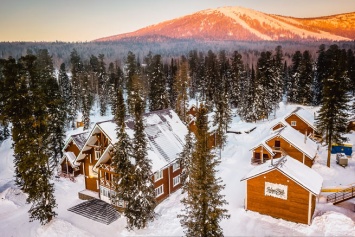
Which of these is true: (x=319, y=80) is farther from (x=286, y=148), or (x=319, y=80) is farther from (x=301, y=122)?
(x=286, y=148)

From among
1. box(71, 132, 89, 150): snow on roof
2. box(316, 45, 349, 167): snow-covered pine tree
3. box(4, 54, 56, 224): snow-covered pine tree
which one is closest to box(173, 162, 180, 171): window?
box(4, 54, 56, 224): snow-covered pine tree

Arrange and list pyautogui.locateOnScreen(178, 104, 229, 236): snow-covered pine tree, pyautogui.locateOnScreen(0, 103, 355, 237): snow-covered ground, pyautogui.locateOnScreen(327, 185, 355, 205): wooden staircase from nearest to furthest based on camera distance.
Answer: pyautogui.locateOnScreen(178, 104, 229, 236): snow-covered pine tree, pyautogui.locateOnScreen(0, 103, 355, 237): snow-covered ground, pyautogui.locateOnScreen(327, 185, 355, 205): wooden staircase

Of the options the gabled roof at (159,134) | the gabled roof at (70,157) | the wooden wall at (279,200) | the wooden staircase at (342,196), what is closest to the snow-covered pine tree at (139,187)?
the gabled roof at (159,134)

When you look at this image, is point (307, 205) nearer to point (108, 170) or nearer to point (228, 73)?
point (108, 170)

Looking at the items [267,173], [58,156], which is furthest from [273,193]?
[58,156]

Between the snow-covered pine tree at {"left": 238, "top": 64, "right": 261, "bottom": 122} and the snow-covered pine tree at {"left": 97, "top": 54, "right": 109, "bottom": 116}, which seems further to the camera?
the snow-covered pine tree at {"left": 97, "top": 54, "right": 109, "bottom": 116}

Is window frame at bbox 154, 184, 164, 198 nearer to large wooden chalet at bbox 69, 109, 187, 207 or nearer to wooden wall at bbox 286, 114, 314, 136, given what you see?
large wooden chalet at bbox 69, 109, 187, 207

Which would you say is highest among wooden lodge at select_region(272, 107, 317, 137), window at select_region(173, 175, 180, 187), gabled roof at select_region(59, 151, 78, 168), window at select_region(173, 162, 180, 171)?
wooden lodge at select_region(272, 107, 317, 137)
